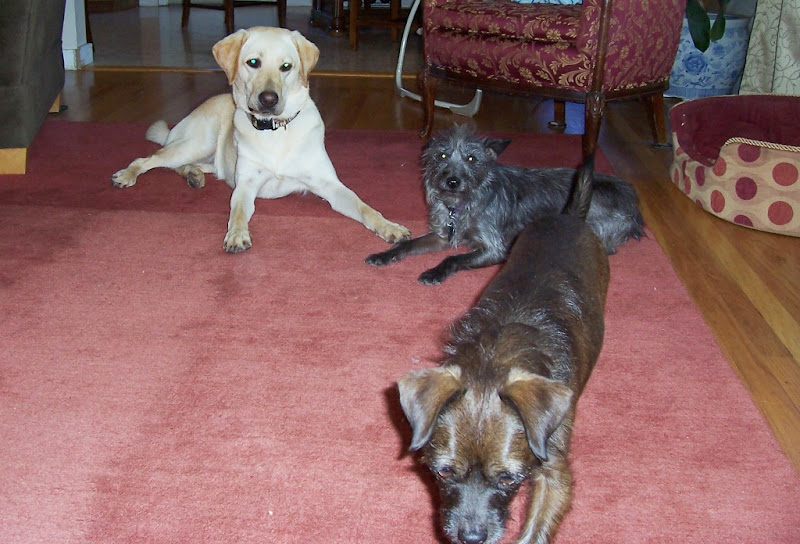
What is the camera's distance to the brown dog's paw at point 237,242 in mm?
3018

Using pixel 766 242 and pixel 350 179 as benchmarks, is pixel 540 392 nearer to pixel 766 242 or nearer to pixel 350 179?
pixel 766 242

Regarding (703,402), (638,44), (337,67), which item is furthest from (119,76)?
(703,402)

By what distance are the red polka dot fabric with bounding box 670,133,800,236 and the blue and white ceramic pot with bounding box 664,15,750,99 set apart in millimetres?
2427

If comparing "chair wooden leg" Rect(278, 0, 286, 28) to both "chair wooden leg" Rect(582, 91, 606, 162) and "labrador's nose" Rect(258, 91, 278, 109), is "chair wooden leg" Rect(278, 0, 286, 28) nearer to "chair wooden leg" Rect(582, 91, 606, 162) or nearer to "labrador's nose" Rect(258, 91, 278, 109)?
"chair wooden leg" Rect(582, 91, 606, 162)

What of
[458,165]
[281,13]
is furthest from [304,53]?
[281,13]

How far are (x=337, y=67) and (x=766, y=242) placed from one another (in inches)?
186

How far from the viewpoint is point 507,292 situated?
6.31ft

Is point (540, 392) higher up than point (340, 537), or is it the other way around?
point (540, 392)

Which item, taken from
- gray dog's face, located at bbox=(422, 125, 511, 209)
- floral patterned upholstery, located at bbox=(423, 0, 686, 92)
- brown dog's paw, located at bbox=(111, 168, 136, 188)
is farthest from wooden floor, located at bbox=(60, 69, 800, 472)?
brown dog's paw, located at bbox=(111, 168, 136, 188)

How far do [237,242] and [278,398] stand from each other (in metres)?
1.07

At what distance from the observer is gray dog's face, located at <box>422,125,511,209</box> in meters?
3.08

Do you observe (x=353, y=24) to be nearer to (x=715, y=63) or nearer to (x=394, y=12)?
(x=394, y=12)

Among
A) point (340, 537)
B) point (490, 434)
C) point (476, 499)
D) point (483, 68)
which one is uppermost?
point (483, 68)

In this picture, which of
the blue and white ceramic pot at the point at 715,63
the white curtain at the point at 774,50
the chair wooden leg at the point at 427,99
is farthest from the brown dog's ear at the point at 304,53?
the blue and white ceramic pot at the point at 715,63
